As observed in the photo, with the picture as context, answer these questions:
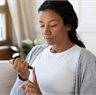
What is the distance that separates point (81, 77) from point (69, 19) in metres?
0.34

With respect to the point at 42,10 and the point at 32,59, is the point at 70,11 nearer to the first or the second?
the point at 42,10

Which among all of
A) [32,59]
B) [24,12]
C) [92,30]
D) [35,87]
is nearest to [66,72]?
[35,87]

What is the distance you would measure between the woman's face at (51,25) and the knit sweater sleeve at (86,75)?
183 millimetres

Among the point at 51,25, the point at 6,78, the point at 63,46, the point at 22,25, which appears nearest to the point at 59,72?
the point at 63,46

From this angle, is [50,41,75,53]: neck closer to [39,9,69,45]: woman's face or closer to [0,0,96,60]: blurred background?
[39,9,69,45]: woman's face

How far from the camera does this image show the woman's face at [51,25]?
99 centimetres

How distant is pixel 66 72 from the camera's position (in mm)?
1006

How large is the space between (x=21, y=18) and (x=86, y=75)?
2077 millimetres

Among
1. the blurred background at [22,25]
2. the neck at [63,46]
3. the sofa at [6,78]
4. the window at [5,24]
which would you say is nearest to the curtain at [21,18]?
the blurred background at [22,25]

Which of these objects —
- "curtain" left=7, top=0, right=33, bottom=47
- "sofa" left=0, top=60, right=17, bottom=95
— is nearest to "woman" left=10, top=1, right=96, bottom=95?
"sofa" left=0, top=60, right=17, bottom=95

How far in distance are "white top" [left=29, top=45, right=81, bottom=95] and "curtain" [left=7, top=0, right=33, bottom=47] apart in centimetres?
173

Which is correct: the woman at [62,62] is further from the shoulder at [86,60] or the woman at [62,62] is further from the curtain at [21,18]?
→ the curtain at [21,18]

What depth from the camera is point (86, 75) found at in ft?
3.13

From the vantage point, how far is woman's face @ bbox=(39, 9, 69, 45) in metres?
0.99
